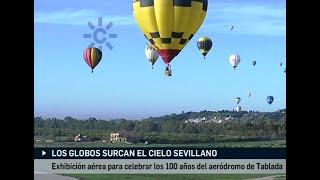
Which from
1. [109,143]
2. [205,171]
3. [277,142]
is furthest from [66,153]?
[277,142]

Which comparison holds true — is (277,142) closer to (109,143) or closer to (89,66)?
(109,143)

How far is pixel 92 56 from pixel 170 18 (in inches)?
73.9

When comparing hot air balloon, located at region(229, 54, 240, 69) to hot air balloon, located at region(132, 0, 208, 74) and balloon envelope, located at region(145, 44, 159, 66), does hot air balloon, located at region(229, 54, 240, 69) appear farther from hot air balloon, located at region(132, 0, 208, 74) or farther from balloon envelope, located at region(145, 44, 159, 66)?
balloon envelope, located at region(145, 44, 159, 66)

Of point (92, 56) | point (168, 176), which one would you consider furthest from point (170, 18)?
point (168, 176)

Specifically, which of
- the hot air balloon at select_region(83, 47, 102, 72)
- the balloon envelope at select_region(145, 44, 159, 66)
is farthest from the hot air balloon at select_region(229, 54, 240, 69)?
the hot air balloon at select_region(83, 47, 102, 72)

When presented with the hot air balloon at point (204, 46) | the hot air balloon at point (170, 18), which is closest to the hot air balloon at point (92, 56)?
the hot air balloon at point (170, 18)

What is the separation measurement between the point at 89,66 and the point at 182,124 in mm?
1864

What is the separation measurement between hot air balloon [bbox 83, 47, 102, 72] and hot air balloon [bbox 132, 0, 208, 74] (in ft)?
4.44

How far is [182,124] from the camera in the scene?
8.75m

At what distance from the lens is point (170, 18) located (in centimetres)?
832

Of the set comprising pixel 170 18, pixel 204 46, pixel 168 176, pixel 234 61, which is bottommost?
pixel 168 176

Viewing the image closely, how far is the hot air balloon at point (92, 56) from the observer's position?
962 cm

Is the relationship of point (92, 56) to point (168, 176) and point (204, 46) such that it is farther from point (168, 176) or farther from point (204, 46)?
point (168, 176)

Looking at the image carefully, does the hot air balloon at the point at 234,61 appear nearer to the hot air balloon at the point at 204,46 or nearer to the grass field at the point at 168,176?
the hot air balloon at the point at 204,46
